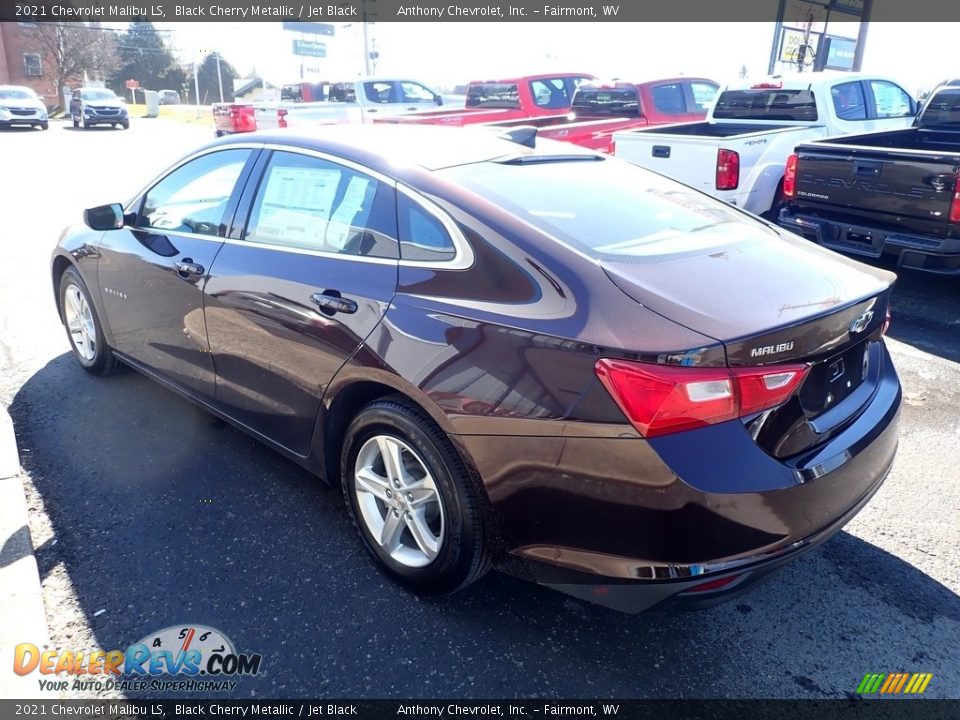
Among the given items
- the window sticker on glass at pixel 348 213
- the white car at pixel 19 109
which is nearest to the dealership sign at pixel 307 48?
the white car at pixel 19 109

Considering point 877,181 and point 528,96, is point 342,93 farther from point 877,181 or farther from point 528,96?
point 877,181

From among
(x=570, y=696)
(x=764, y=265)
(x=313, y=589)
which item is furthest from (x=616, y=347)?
(x=313, y=589)

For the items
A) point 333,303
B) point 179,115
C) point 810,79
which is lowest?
point 179,115

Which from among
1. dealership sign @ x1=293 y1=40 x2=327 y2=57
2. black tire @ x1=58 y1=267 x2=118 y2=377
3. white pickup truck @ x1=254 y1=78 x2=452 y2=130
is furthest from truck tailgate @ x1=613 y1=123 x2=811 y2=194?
dealership sign @ x1=293 y1=40 x2=327 y2=57

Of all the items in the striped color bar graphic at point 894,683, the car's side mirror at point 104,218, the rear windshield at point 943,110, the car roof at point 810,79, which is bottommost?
the striped color bar graphic at point 894,683

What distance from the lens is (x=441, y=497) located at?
2.58 metres

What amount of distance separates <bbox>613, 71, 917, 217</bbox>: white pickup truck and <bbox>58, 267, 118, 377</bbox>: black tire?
4.86 meters

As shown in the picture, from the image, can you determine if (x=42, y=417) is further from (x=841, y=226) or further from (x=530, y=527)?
(x=841, y=226)

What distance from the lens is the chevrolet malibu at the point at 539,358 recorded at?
2.15 meters

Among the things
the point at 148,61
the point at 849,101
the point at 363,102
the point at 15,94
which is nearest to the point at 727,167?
the point at 849,101

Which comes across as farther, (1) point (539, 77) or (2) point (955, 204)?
(1) point (539, 77)

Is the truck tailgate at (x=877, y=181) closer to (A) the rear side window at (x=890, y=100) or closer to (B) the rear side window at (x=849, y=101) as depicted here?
(B) the rear side window at (x=849, y=101)

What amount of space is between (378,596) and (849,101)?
8.47 meters

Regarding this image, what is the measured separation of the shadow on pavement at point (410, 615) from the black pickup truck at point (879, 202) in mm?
3288
